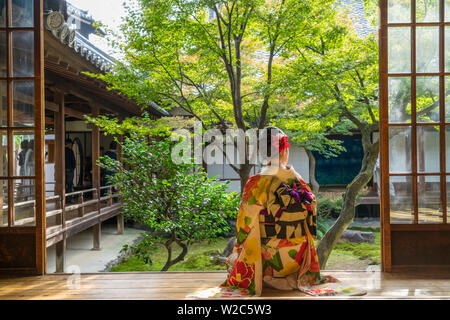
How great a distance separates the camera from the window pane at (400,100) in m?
3.24

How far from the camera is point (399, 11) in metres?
3.24

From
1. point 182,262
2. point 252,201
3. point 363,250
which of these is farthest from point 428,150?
point 363,250

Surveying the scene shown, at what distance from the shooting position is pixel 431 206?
3.22m

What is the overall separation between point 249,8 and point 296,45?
916 mm

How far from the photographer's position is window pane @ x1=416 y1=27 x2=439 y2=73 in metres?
3.25

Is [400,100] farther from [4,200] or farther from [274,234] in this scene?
[4,200]

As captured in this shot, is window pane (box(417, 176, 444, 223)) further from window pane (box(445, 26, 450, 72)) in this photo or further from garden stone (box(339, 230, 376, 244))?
garden stone (box(339, 230, 376, 244))

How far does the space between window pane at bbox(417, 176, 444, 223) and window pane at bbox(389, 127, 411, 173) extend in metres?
0.17

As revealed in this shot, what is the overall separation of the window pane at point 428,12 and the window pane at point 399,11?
113 mm

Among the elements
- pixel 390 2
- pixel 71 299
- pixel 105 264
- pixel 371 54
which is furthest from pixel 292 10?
pixel 105 264

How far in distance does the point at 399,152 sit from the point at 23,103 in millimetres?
3272

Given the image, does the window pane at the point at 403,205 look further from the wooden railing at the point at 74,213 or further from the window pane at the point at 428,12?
the wooden railing at the point at 74,213

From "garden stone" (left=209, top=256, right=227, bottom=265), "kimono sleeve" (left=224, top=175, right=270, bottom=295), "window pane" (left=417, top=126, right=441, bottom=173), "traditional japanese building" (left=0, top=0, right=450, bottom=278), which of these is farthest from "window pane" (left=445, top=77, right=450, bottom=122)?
"garden stone" (left=209, top=256, right=227, bottom=265)
